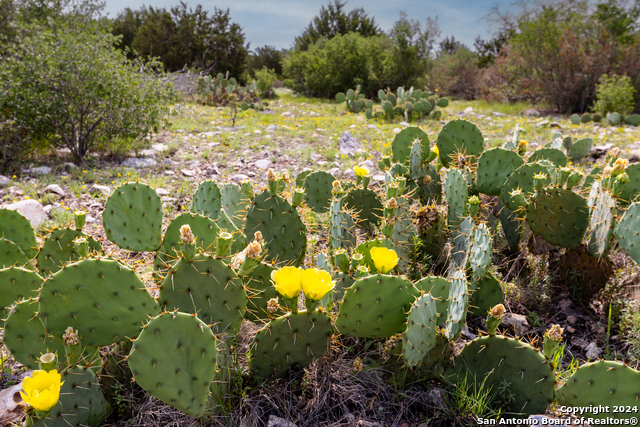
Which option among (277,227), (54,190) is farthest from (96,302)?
(54,190)

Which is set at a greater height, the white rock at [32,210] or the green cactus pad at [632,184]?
the green cactus pad at [632,184]

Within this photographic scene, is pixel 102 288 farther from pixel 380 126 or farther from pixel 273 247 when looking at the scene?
pixel 380 126

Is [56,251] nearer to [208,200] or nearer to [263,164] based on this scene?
[208,200]

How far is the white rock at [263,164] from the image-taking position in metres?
5.00

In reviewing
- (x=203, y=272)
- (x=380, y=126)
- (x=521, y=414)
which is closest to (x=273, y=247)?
(x=203, y=272)

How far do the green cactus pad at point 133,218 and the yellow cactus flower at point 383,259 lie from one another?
46.6 inches

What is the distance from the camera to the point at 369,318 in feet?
4.97

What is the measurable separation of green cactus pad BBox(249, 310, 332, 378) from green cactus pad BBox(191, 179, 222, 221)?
1071 millimetres

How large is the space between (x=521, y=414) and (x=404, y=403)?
466 millimetres

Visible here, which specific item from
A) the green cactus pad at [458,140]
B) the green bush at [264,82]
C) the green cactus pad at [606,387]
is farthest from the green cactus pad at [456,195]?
the green bush at [264,82]

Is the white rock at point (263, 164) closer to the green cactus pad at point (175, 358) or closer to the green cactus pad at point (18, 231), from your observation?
the green cactus pad at point (18, 231)

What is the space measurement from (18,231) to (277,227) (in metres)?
1.50

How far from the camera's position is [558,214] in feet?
7.46

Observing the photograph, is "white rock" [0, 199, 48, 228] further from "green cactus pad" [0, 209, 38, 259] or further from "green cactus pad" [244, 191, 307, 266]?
"green cactus pad" [244, 191, 307, 266]
